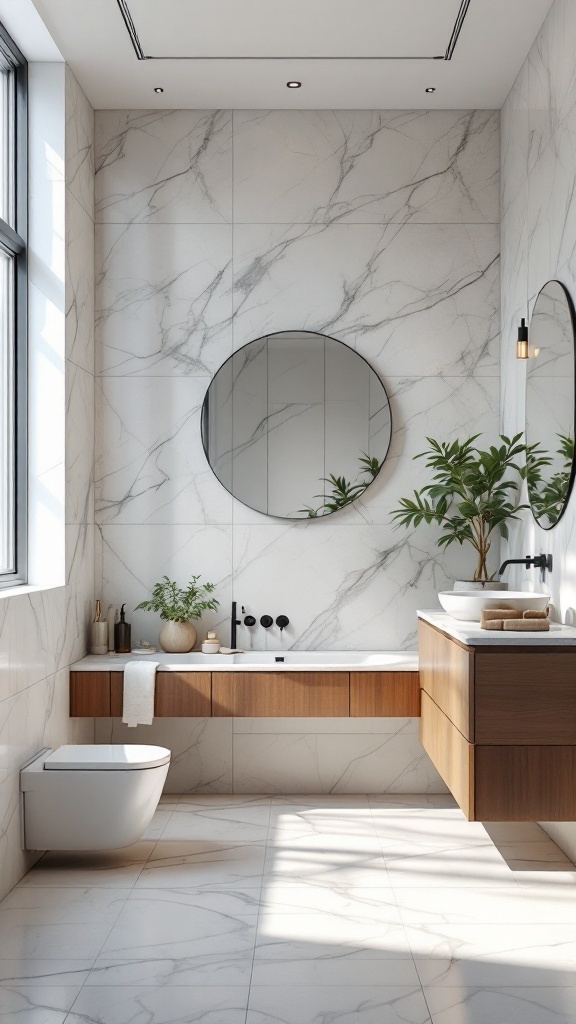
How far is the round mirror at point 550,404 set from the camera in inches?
127

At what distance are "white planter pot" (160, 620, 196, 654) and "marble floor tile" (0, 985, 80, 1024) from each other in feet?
6.08

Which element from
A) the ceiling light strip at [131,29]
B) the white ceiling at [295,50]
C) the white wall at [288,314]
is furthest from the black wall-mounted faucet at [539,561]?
the ceiling light strip at [131,29]

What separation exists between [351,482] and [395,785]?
4.57 feet

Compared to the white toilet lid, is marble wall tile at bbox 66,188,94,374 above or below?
above

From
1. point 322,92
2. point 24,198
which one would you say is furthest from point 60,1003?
point 322,92

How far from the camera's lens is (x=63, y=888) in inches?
122

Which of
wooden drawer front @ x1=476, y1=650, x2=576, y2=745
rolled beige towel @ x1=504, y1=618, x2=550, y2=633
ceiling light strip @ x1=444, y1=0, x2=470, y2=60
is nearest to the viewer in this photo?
wooden drawer front @ x1=476, y1=650, x2=576, y2=745

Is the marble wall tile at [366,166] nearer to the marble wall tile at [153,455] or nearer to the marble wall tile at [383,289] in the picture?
the marble wall tile at [383,289]

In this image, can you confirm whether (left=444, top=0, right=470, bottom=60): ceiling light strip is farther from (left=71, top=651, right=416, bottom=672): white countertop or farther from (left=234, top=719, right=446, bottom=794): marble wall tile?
(left=234, top=719, right=446, bottom=794): marble wall tile

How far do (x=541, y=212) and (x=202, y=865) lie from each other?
273cm

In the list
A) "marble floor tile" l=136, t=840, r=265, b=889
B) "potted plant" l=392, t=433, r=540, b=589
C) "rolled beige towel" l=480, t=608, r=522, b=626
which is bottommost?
"marble floor tile" l=136, t=840, r=265, b=889

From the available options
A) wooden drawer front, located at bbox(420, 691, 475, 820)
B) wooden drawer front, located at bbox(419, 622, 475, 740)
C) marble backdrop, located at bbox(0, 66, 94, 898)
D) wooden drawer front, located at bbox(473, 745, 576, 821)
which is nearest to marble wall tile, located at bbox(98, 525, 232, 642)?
marble backdrop, located at bbox(0, 66, 94, 898)

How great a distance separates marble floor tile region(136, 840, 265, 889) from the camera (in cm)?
312

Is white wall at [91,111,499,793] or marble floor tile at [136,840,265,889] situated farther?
white wall at [91,111,499,793]
